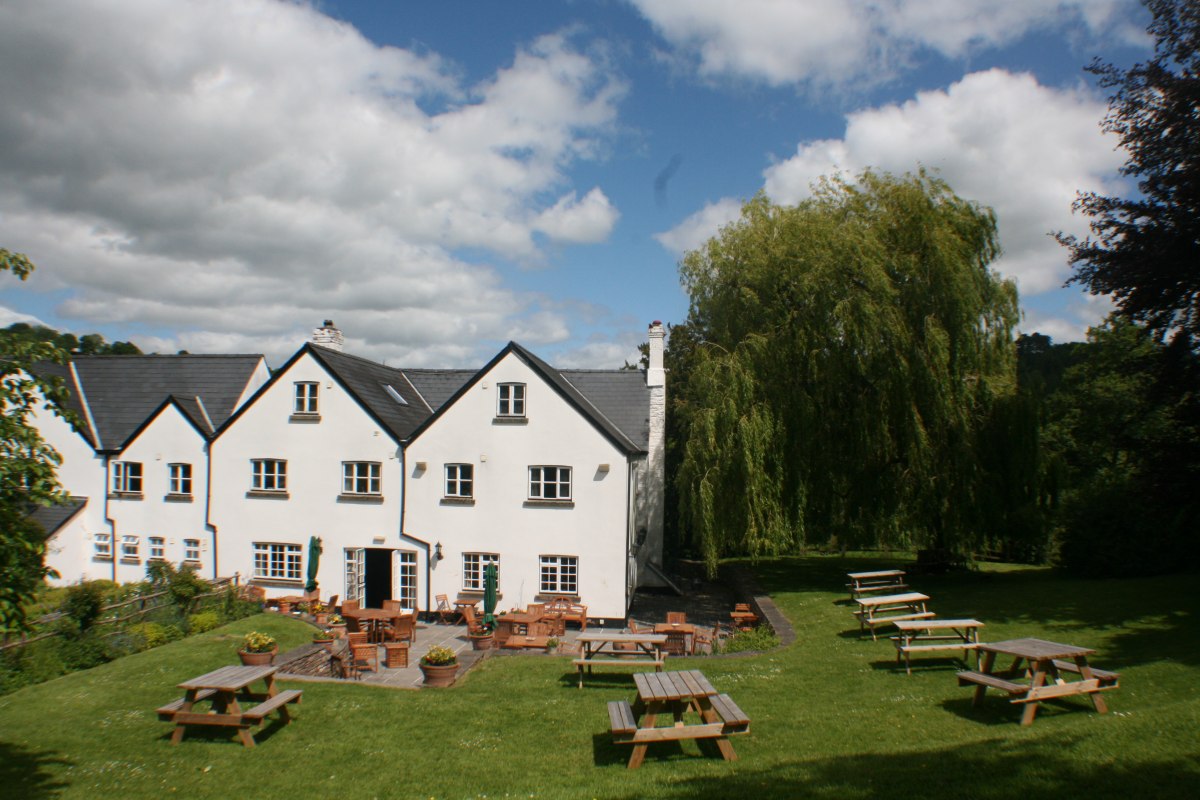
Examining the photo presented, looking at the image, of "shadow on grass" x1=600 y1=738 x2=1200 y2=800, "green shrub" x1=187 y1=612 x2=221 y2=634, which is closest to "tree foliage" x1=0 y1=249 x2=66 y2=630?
"shadow on grass" x1=600 y1=738 x2=1200 y2=800

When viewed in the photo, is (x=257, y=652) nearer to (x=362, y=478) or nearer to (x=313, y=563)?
(x=313, y=563)

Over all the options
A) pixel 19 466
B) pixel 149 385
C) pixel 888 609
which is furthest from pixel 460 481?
pixel 19 466

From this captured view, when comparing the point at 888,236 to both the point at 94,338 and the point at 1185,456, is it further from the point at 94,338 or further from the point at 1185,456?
the point at 94,338

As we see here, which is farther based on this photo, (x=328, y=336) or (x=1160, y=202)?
(x=328, y=336)

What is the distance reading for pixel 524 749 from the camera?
10562 mm

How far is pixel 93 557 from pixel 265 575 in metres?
7.01

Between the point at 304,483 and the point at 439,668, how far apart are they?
11.9 metres

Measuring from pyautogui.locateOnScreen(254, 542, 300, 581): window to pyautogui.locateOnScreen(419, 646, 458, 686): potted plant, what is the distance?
11099mm

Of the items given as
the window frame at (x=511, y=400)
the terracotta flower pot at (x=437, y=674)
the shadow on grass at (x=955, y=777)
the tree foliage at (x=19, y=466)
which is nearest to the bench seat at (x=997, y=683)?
the shadow on grass at (x=955, y=777)

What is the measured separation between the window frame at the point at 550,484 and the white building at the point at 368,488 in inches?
1.8

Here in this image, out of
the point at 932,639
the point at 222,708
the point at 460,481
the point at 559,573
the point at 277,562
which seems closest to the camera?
the point at 222,708

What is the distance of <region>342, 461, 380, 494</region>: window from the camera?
79.0ft

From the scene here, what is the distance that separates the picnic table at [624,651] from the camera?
1451cm

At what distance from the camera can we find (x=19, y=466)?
265 inches
